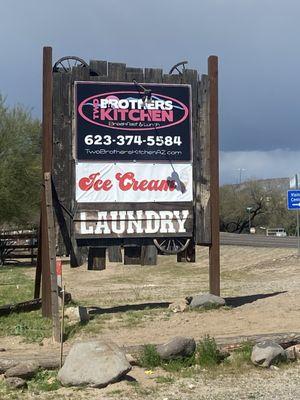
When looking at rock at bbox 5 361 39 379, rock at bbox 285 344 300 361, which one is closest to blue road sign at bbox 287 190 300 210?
rock at bbox 285 344 300 361

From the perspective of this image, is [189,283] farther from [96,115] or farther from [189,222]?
[96,115]

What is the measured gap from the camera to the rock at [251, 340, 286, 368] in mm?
7281

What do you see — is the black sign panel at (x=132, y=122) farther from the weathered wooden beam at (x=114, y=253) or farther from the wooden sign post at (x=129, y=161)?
the weathered wooden beam at (x=114, y=253)

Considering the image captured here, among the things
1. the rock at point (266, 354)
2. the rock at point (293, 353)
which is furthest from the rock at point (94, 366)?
the rock at point (293, 353)

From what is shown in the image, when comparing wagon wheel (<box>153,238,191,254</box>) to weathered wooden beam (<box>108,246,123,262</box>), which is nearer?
weathered wooden beam (<box>108,246,123,262</box>)

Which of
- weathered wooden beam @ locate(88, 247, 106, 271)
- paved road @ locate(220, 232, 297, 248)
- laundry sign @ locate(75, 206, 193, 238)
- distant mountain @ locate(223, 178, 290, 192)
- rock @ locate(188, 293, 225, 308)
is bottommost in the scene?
rock @ locate(188, 293, 225, 308)

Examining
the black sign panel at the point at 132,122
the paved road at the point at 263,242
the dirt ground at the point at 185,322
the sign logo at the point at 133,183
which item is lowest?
the dirt ground at the point at 185,322

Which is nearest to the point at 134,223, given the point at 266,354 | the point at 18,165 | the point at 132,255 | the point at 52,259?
the point at 132,255

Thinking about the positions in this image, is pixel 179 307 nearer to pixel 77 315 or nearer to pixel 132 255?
pixel 132 255

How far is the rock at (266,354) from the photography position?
23.9 feet

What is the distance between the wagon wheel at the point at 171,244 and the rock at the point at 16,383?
18.7 ft

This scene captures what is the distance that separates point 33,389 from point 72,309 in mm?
4648

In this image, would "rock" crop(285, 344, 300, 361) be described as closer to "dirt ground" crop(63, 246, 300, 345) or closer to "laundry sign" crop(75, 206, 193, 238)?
"dirt ground" crop(63, 246, 300, 345)

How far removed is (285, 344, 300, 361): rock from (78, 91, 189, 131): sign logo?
5672mm
